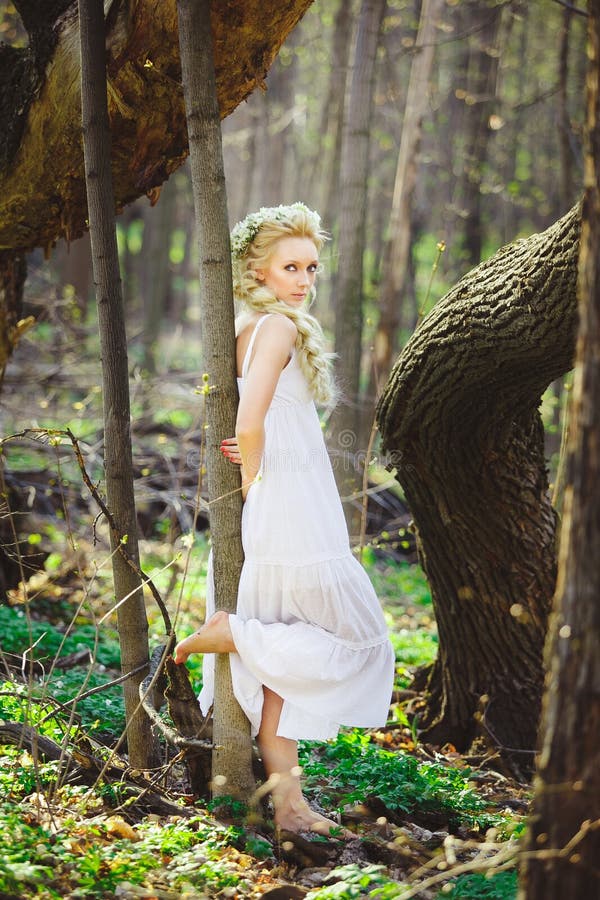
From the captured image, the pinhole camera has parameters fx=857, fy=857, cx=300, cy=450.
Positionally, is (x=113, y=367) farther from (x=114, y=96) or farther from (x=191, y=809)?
(x=191, y=809)

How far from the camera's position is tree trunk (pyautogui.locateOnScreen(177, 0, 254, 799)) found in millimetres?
3102

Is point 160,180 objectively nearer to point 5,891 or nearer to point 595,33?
point 595,33

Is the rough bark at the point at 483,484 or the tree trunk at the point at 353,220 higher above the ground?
the tree trunk at the point at 353,220

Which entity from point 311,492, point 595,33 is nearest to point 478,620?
point 311,492

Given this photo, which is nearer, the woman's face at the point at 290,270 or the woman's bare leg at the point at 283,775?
the woman's bare leg at the point at 283,775

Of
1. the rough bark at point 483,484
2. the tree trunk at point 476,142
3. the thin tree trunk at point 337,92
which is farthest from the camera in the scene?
the tree trunk at point 476,142

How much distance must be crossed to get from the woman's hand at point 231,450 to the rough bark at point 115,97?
1420mm

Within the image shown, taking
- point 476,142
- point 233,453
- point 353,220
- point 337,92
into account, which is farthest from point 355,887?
point 337,92

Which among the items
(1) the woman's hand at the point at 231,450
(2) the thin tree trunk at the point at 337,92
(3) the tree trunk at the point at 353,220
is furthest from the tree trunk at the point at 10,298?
(2) the thin tree trunk at the point at 337,92

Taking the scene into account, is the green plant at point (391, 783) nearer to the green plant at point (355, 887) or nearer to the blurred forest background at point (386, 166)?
the green plant at point (355, 887)

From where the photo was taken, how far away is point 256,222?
3510 millimetres

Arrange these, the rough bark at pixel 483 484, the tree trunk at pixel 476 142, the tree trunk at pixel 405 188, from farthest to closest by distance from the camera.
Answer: the tree trunk at pixel 476 142
the tree trunk at pixel 405 188
the rough bark at pixel 483 484

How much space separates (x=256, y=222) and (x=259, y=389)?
762 mm

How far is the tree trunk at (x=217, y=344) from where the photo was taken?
10.2 ft
